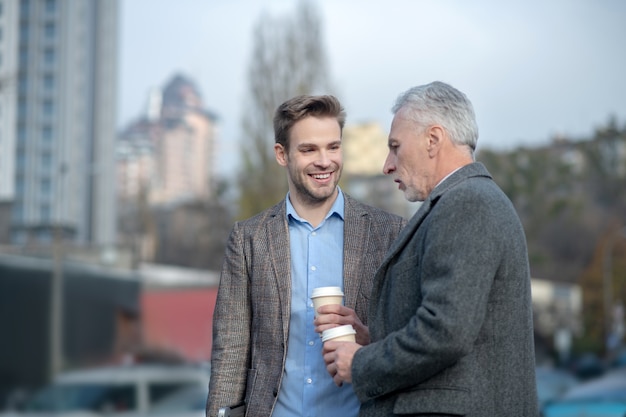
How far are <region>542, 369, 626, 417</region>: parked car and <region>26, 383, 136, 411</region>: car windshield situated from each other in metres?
5.88

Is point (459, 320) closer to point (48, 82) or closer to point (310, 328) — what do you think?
point (310, 328)

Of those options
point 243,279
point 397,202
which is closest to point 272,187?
point 397,202

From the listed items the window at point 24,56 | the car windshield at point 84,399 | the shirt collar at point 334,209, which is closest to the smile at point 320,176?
the shirt collar at point 334,209

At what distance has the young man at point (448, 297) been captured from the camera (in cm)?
290

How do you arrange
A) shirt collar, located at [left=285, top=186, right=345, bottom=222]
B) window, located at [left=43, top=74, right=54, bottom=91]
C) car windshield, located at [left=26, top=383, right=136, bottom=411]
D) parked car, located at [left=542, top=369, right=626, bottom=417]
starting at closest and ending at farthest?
shirt collar, located at [left=285, top=186, right=345, bottom=222] < parked car, located at [left=542, top=369, right=626, bottom=417] < car windshield, located at [left=26, top=383, right=136, bottom=411] < window, located at [left=43, top=74, right=54, bottom=91]

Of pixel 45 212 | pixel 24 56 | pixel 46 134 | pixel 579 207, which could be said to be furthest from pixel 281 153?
pixel 579 207

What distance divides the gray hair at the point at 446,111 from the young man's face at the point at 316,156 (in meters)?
0.71

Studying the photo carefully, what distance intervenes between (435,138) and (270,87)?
3082cm

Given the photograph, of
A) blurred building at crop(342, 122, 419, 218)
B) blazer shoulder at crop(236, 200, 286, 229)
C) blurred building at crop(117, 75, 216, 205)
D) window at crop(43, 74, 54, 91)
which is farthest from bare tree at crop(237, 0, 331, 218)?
blurred building at crop(117, 75, 216, 205)

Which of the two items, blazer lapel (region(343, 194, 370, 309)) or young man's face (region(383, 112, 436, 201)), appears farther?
blazer lapel (region(343, 194, 370, 309))

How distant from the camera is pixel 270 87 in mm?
33750

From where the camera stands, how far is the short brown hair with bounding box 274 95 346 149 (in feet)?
12.9

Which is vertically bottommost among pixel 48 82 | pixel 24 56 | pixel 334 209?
pixel 334 209

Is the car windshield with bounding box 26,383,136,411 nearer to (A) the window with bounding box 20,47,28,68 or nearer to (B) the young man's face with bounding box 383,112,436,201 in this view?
(B) the young man's face with bounding box 383,112,436,201
